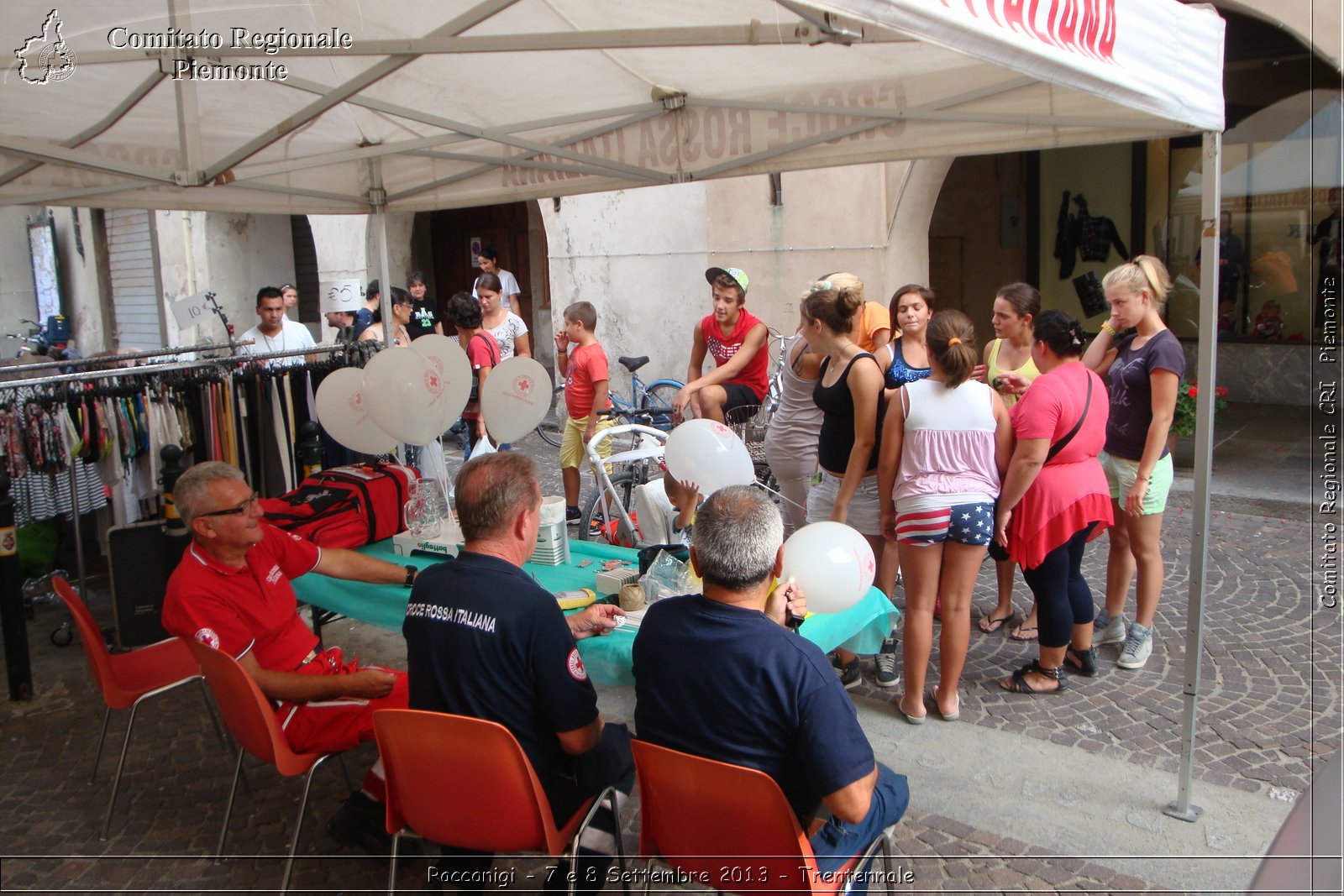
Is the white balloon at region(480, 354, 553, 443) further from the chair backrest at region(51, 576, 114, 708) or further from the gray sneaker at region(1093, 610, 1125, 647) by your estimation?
the gray sneaker at region(1093, 610, 1125, 647)

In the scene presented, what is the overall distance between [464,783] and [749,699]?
0.79m

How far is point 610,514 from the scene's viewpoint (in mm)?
5867

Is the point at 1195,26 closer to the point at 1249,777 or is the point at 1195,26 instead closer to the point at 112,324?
the point at 1249,777

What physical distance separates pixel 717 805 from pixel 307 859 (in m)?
1.87

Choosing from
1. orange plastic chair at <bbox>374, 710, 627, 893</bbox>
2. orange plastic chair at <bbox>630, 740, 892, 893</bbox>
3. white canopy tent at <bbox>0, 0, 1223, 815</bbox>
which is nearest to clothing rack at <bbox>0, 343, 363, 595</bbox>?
white canopy tent at <bbox>0, 0, 1223, 815</bbox>

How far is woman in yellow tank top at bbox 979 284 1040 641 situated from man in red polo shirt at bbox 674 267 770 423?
1.46 metres

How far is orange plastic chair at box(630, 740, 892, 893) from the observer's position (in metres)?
2.11

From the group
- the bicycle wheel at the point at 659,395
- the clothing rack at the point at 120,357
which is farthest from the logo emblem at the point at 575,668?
the bicycle wheel at the point at 659,395

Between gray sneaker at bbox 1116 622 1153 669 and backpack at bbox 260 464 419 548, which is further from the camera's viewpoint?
gray sneaker at bbox 1116 622 1153 669

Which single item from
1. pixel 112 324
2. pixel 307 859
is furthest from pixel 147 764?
pixel 112 324

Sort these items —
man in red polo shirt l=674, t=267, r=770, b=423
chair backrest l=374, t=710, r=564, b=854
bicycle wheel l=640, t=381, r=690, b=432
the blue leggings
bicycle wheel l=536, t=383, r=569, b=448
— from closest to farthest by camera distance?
1. chair backrest l=374, t=710, r=564, b=854
2. the blue leggings
3. man in red polo shirt l=674, t=267, r=770, b=423
4. bicycle wheel l=640, t=381, r=690, b=432
5. bicycle wheel l=536, t=383, r=569, b=448

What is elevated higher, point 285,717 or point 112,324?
point 112,324

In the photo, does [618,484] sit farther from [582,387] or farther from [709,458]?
[709,458]

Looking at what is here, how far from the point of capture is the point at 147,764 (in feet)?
13.2
